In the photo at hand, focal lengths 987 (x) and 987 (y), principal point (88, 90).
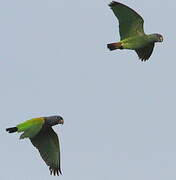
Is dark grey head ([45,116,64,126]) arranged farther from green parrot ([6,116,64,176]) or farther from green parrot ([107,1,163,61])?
green parrot ([107,1,163,61])

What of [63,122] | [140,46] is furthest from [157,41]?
[63,122]

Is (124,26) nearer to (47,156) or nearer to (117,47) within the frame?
(117,47)

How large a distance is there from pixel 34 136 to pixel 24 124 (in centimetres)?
57

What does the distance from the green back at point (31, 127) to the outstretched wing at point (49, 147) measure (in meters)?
0.30

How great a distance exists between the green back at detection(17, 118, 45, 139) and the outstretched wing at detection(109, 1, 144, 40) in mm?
5382

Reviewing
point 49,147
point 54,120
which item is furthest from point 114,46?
point 49,147

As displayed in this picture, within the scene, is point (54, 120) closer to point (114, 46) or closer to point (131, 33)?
point (114, 46)

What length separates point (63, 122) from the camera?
32.2 m

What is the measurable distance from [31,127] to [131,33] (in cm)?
603

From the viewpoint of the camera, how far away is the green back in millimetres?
31859

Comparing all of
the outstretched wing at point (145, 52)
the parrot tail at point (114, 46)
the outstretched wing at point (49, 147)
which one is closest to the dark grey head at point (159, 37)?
the outstretched wing at point (145, 52)

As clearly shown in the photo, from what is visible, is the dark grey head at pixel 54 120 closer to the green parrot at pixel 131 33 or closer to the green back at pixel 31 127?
the green back at pixel 31 127

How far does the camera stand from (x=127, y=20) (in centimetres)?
3547

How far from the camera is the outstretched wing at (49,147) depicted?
32.5 meters
